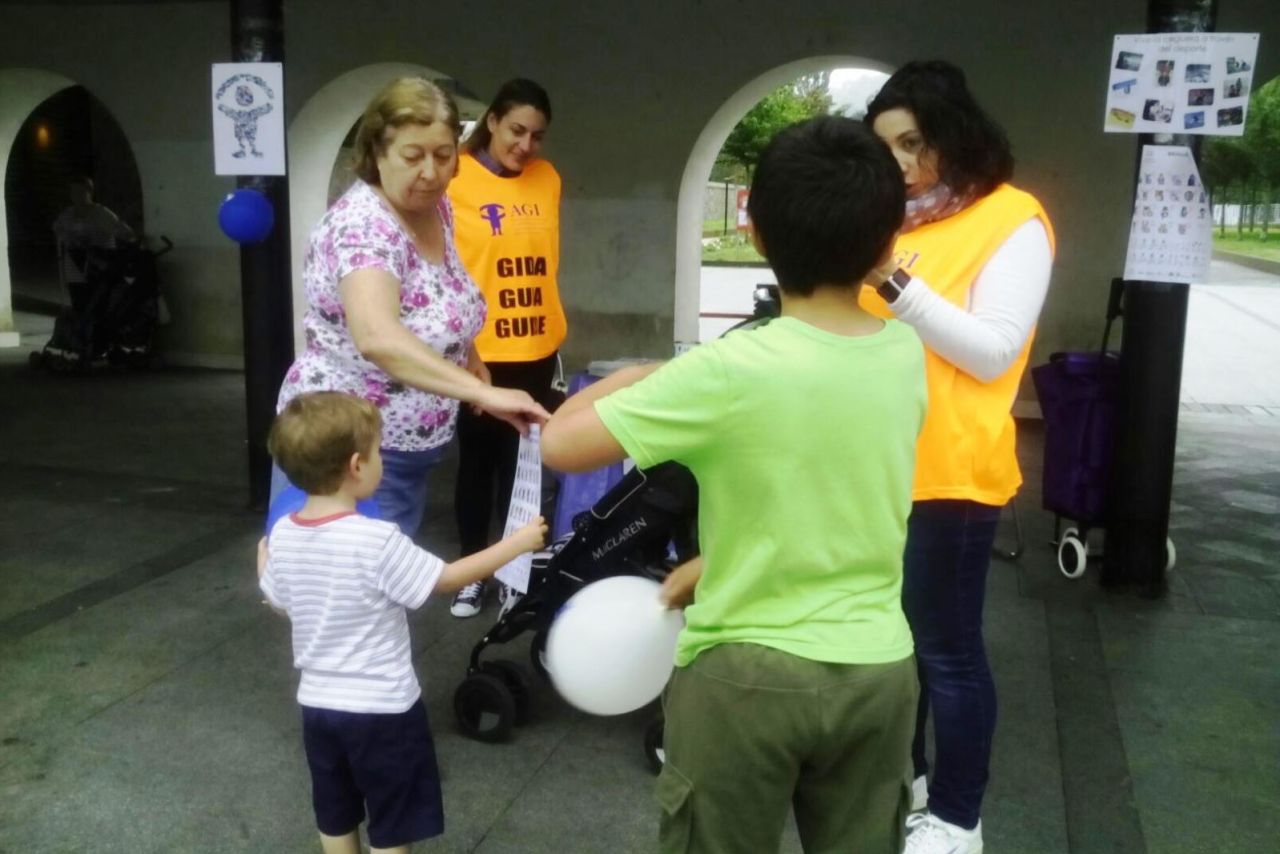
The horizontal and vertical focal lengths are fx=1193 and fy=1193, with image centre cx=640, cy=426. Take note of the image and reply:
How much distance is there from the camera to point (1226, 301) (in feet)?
75.1

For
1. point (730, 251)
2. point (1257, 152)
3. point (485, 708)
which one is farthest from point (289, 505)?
point (1257, 152)

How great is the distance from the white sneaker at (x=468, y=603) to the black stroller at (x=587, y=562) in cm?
84

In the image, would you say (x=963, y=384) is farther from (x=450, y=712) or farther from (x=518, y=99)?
(x=518, y=99)

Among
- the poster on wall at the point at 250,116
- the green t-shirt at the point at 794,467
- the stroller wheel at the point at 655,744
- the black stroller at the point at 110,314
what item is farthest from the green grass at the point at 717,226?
the green t-shirt at the point at 794,467

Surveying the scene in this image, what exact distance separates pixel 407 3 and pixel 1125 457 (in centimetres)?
700

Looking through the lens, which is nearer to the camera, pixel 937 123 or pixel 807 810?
pixel 807 810

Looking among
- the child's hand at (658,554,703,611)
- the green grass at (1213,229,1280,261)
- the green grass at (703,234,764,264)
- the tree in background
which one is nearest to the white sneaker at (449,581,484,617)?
the child's hand at (658,554,703,611)

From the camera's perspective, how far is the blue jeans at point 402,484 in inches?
111

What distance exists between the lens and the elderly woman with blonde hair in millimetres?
2523

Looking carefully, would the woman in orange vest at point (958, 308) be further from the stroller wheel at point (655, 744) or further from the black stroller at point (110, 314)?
the black stroller at point (110, 314)

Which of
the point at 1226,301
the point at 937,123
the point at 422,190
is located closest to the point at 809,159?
the point at 937,123

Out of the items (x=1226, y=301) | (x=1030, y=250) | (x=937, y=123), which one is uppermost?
(x=937, y=123)

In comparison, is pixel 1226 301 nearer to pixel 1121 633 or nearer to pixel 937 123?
pixel 1121 633

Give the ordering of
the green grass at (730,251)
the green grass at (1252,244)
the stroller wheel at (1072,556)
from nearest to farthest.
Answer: the stroller wheel at (1072,556), the green grass at (730,251), the green grass at (1252,244)
